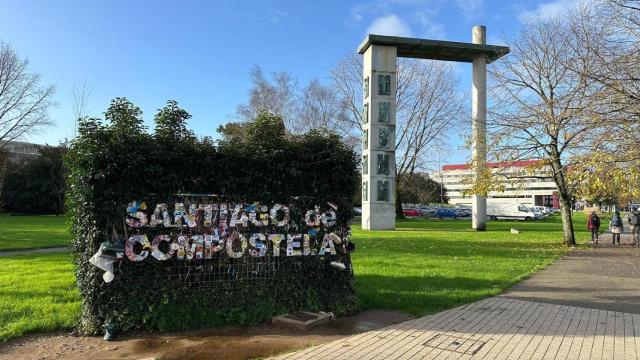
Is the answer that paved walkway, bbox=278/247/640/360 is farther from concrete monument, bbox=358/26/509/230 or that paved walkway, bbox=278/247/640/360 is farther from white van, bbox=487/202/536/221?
white van, bbox=487/202/536/221

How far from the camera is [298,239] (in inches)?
294

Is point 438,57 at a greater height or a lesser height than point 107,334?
greater

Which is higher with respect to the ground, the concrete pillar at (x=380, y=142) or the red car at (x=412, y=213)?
the concrete pillar at (x=380, y=142)

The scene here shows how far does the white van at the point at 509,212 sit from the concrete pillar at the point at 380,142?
92.0ft

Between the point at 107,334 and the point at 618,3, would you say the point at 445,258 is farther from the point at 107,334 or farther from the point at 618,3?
the point at 107,334

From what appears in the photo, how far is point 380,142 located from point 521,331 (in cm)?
2611

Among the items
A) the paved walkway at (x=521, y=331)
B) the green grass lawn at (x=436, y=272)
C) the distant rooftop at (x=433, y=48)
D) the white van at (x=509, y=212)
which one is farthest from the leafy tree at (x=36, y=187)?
the paved walkway at (x=521, y=331)

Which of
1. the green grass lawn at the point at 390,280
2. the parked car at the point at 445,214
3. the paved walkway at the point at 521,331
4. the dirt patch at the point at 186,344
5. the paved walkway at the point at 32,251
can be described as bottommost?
the dirt patch at the point at 186,344

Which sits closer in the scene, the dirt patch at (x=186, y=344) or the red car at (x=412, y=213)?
the dirt patch at (x=186, y=344)

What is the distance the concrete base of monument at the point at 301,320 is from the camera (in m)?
6.64

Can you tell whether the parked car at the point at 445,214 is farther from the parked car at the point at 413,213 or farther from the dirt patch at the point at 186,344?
the dirt patch at the point at 186,344

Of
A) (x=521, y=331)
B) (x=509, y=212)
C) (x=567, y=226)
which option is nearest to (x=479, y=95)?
(x=567, y=226)

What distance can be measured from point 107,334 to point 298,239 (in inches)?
111

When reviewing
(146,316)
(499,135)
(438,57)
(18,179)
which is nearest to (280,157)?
(146,316)
